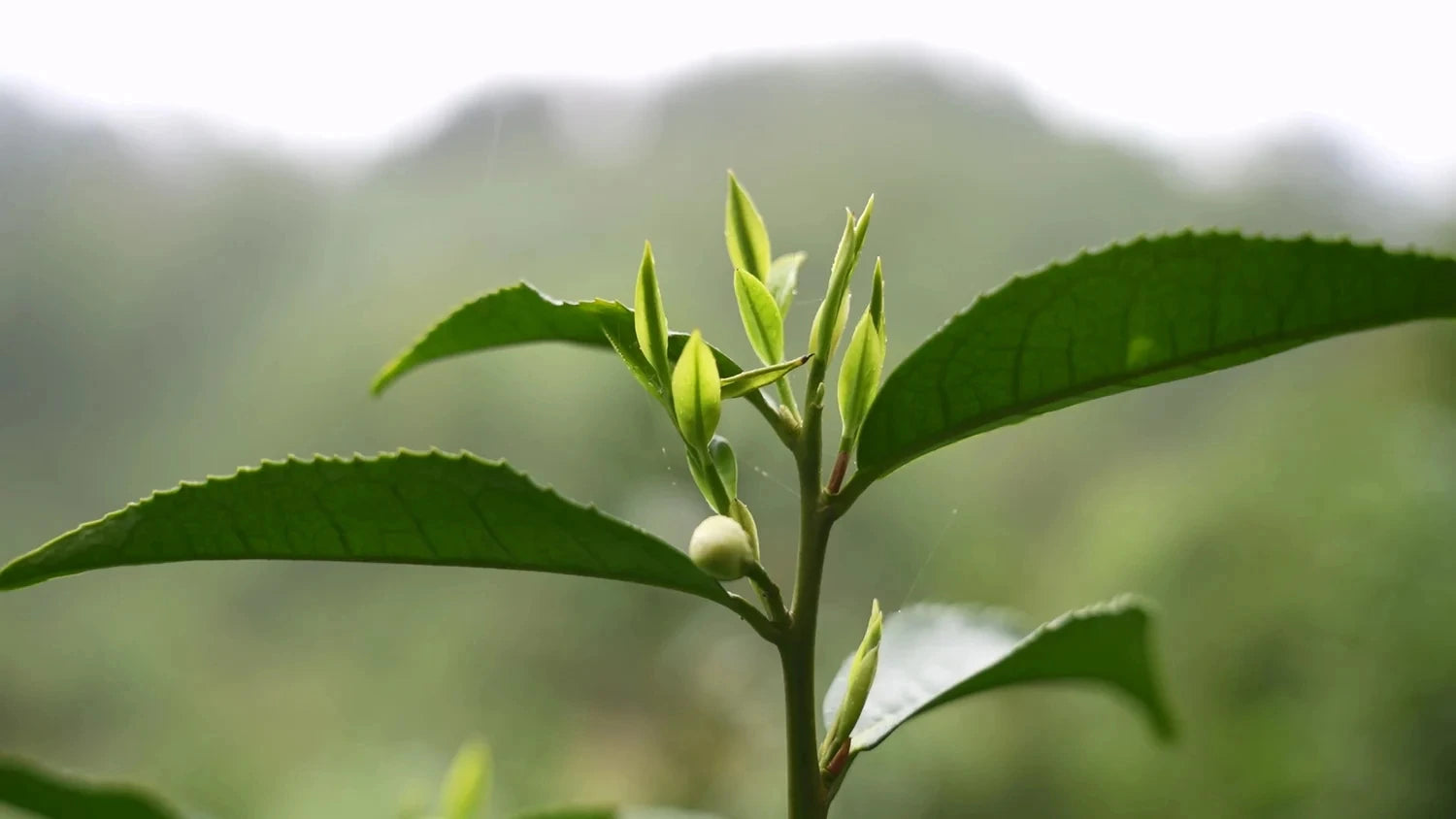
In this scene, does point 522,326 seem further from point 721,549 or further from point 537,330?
point 721,549

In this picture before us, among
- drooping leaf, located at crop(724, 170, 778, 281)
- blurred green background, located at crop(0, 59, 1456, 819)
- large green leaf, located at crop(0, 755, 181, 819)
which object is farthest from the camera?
blurred green background, located at crop(0, 59, 1456, 819)

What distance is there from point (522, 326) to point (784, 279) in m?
0.10

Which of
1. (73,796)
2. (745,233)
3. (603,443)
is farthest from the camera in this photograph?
(603,443)

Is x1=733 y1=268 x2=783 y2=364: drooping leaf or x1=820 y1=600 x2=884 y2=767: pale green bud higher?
x1=733 y1=268 x2=783 y2=364: drooping leaf

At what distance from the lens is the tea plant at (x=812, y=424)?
302mm

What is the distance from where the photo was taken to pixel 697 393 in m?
0.32

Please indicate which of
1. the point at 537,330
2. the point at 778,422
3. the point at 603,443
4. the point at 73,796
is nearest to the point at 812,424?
the point at 778,422

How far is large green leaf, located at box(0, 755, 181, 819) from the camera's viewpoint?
10.8 inches

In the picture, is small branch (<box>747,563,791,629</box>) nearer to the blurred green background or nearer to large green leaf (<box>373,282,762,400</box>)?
large green leaf (<box>373,282,762,400</box>)

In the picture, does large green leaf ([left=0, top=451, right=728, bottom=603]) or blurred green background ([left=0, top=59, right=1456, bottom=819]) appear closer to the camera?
large green leaf ([left=0, top=451, right=728, bottom=603])

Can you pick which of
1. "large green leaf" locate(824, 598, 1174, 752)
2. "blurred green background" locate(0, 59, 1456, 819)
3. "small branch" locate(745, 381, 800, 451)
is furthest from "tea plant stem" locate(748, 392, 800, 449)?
"blurred green background" locate(0, 59, 1456, 819)

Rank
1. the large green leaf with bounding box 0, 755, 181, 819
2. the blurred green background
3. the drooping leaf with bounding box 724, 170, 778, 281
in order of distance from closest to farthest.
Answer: the large green leaf with bounding box 0, 755, 181, 819 → the drooping leaf with bounding box 724, 170, 778, 281 → the blurred green background

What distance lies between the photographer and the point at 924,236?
2.55 m

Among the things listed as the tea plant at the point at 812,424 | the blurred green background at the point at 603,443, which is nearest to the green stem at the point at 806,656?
the tea plant at the point at 812,424
